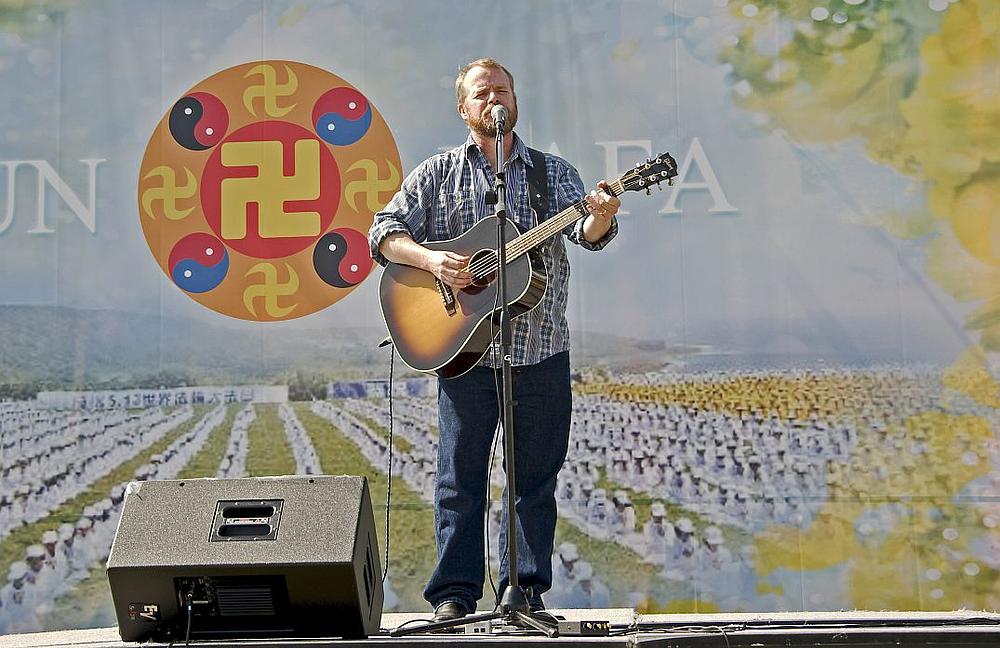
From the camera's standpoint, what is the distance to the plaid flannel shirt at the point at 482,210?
2.97 meters

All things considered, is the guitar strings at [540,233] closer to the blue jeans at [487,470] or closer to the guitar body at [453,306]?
the guitar body at [453,306]

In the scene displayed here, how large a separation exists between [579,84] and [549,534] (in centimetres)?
186

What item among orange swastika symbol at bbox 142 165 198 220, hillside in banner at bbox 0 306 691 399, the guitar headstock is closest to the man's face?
the guitar headstock

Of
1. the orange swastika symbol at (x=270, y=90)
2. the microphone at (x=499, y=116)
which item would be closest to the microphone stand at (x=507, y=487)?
the microphone at (x=499, y=116)

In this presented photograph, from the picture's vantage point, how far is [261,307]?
4.13 m

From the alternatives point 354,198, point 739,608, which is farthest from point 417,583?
point 354,198

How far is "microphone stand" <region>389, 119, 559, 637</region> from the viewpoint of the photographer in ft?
7.95

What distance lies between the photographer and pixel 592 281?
4051 mm

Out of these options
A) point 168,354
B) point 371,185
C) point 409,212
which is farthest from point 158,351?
point 409,212

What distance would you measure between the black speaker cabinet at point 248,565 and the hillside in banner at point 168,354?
1.73m

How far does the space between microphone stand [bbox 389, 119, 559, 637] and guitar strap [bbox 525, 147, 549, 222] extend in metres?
0.24

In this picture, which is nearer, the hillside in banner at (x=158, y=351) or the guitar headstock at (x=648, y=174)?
the guitar headstock at (x=648, y=174)

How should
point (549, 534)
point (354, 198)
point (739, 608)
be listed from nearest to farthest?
1. point (549, 534)
2. point (739, 608)
3. point (354, 198)

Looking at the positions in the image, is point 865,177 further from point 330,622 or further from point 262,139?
point 330,622
